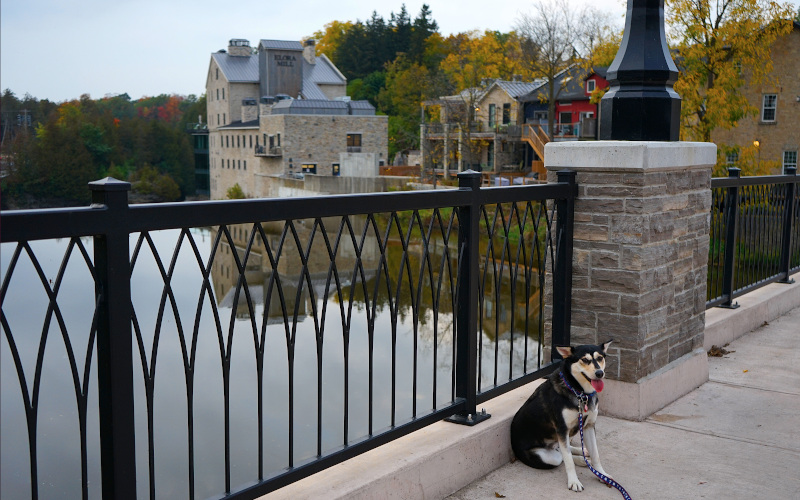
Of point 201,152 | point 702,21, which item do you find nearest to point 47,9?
point 702,21

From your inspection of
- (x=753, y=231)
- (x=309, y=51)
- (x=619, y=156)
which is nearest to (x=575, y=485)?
(x=619, y=156)

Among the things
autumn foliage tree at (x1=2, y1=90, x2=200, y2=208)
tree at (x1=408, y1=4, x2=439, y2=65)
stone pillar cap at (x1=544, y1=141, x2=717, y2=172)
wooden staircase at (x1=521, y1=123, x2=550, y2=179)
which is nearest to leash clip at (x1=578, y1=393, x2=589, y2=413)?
stone pillar cap at (x1=544, y1=141, x2=717, y2=172)

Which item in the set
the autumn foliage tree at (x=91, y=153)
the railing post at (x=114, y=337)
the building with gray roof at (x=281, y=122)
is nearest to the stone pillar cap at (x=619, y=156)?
the railing post at (x=114, y=337)

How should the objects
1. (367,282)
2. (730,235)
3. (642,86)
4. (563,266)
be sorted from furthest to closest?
(367,282)
(730,235)
(642,86)
(563,266)

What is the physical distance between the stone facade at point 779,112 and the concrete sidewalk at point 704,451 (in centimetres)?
3327

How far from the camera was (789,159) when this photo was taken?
36.4 m

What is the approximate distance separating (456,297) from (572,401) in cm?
75

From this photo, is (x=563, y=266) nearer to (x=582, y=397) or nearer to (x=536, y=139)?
(x=582, y=397)

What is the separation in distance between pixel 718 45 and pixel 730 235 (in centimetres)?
2207

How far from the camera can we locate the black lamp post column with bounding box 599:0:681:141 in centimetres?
491

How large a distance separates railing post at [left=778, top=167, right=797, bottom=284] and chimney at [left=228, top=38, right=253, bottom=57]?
73158 millimetres

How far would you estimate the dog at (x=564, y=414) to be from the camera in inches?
141

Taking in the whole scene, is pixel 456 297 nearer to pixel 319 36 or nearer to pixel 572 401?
pixel 572 401

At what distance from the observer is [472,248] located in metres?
3.65
